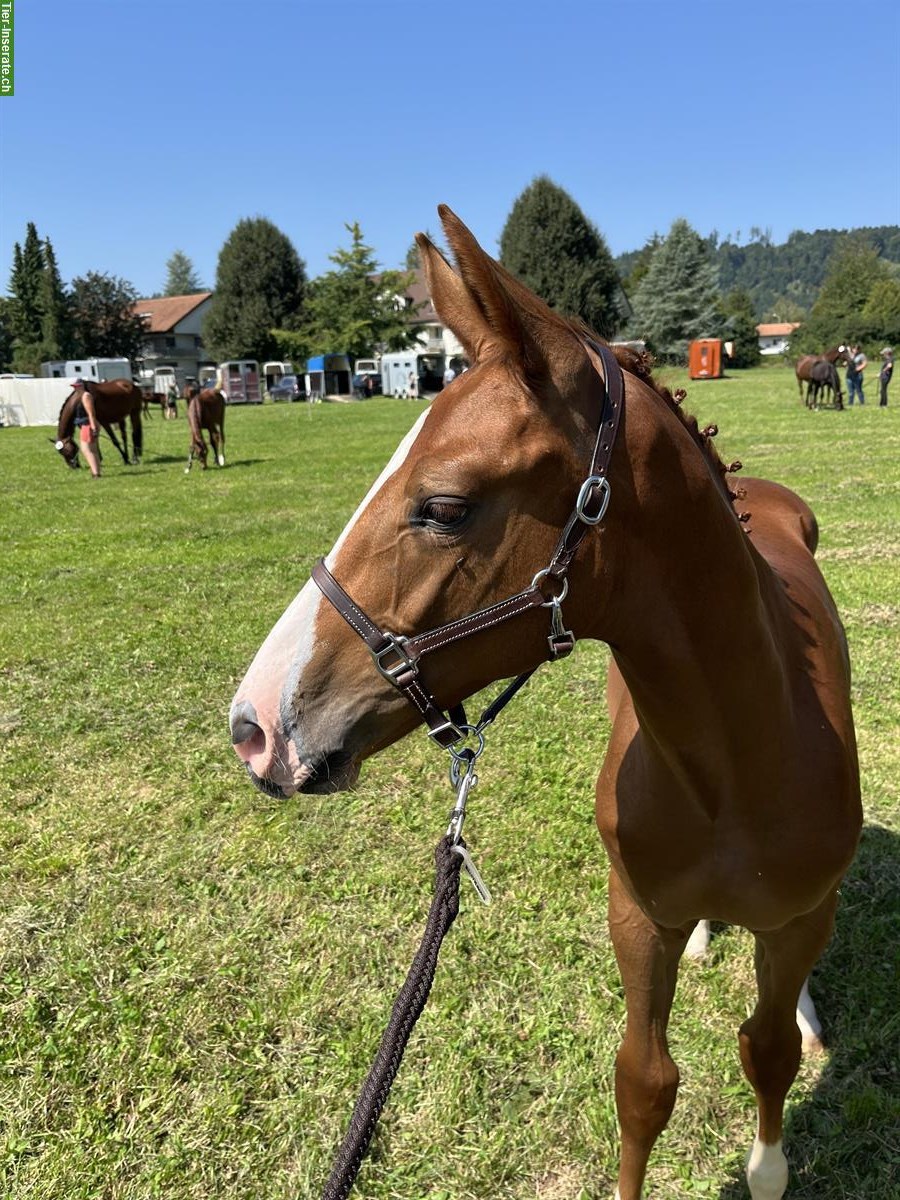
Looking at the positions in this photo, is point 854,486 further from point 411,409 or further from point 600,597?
point 411,409

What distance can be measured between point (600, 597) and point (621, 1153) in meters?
1.77

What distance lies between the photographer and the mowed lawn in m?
2.54

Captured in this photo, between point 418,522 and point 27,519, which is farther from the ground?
point 418,522

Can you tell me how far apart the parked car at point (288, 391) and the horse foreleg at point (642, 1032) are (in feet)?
163

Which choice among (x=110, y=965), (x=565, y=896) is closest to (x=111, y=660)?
(x=110, y=965)

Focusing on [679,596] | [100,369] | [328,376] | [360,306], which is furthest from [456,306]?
[360,306]

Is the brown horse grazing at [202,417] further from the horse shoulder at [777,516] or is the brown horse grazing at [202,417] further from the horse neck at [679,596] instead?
the horse neck at [679,596]

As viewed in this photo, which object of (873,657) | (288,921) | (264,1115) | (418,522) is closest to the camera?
(418,522)

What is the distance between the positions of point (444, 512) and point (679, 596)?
0.53 m

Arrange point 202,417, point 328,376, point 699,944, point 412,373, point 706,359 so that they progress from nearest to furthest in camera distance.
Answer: point 699,944 < point 202,417 < point 412,373 < point 706,359 < point 328,376

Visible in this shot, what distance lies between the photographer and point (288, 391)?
49.1 m

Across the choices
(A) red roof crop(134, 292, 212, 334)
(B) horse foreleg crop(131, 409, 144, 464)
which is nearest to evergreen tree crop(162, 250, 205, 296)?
(A) red roof crop(134, 292, 212, 334)

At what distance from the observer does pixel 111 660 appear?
6625 millimetres

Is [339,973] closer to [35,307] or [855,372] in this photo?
[855,372]
